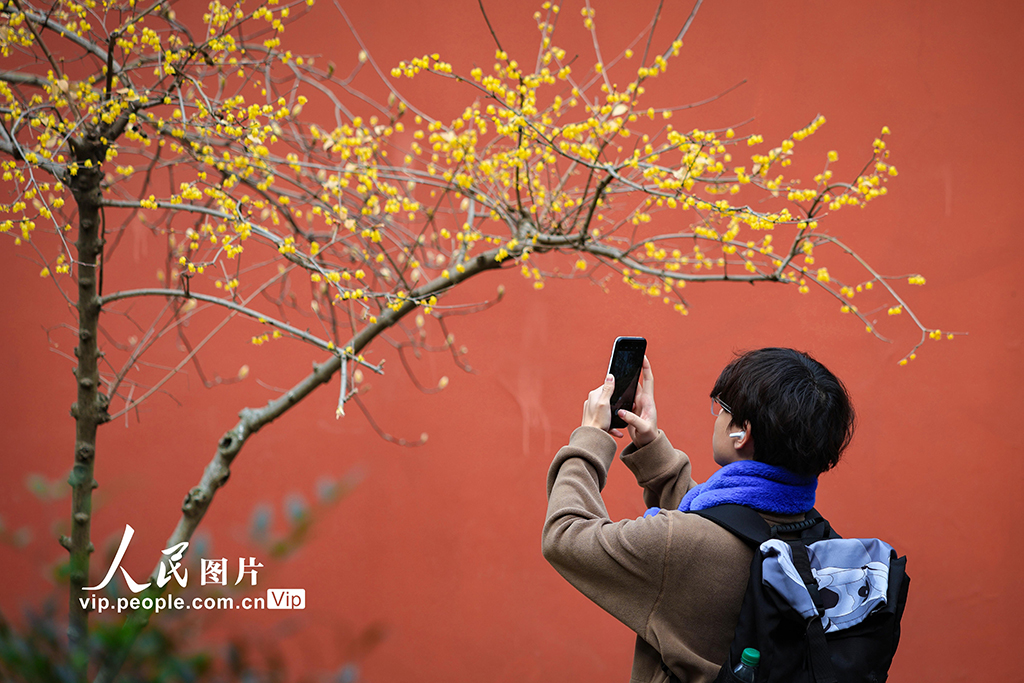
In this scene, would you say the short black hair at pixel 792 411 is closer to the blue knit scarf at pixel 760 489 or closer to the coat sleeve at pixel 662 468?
the blue knit scarf at pixel 760 489

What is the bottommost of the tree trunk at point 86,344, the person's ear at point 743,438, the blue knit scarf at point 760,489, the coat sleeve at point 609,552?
the coat sleeve at point 609,552

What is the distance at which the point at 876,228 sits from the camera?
2729 mm

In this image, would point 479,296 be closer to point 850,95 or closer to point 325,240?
point 325,240

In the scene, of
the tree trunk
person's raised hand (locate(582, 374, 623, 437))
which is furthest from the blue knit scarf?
the tree trunk

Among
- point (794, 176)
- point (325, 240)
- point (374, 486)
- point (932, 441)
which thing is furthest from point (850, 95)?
point (374, 486)

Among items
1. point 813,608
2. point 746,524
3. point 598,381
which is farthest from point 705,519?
point 598,381

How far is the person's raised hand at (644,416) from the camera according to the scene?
1320 millimetres

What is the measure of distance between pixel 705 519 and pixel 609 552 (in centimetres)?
15

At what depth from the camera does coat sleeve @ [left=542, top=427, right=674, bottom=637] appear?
101 centimetres

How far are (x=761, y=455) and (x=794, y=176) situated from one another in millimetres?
2031

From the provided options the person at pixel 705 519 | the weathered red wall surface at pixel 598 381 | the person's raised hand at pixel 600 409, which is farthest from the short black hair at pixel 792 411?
the weathered red wall surface at pixel 598 381

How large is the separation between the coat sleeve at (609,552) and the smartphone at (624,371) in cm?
24

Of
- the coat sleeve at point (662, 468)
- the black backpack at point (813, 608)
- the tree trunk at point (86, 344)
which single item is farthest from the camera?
the tree trunk at point (86, 344)

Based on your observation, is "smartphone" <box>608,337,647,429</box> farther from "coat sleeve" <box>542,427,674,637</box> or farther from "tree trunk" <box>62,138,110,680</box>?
"tree trunk" <box>62,138,110,680</box>
